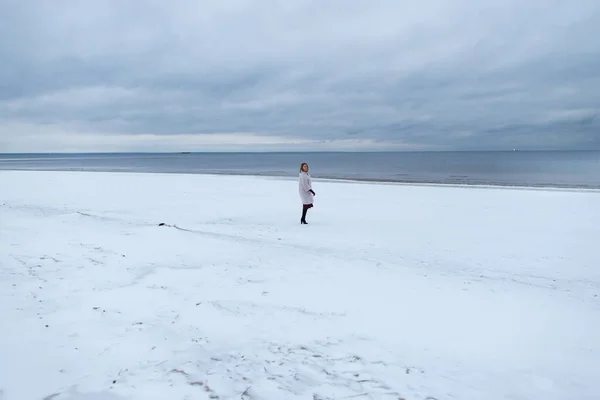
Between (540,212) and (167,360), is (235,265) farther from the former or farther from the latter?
(540,212)

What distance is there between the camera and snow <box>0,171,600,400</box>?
3.73 m

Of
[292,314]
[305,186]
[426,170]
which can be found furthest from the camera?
[426,170]

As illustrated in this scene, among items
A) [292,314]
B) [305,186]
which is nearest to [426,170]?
[305,186]

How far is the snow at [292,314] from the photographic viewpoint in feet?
12.3

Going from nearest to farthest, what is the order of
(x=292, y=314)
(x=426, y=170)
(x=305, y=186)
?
(x=292, y=314) → (x=305, y=186) → (x=426, y=170)

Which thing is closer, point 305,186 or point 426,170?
point 305,186

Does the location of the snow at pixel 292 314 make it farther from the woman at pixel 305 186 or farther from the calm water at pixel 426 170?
the calm water at pixel 426 170

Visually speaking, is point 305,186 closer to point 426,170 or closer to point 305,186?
point 305,186

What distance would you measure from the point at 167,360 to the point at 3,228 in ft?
31.7

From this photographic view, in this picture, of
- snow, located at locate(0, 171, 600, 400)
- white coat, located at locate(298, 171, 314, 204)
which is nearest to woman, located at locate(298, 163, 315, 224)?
white coat, located at locate(298, 171, 314, 204)

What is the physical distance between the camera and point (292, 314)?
17.5 feet

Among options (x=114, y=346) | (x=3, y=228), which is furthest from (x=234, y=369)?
(x=3, y=228)

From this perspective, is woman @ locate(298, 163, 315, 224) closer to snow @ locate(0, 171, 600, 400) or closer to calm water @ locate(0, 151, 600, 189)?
snow @ locate(0, 171, 600, 400)

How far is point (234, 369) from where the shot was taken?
3.93 m
